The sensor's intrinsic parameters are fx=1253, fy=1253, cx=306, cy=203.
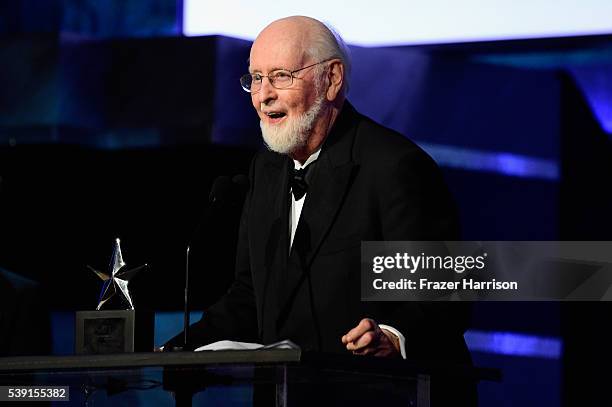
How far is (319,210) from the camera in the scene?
3293 millimetres

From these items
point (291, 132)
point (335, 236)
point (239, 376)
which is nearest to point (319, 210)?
point (335, 236)

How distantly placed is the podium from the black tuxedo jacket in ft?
1.13

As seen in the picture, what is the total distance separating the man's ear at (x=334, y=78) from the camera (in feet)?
11.7

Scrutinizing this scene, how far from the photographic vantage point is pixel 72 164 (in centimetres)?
554

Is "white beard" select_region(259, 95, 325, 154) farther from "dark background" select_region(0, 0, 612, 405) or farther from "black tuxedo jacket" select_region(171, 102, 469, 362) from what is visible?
"dark background" select_region(0, 0, 612, 405)

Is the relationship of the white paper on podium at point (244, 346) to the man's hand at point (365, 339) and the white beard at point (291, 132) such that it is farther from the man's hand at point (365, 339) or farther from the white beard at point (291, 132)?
the white beard at point (291, 132)

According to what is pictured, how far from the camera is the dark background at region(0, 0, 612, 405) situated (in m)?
5.20

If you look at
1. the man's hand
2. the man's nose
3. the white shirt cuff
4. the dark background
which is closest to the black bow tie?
the man's nose

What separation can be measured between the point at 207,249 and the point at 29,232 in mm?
861

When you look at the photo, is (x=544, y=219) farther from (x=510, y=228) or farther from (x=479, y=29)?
(x=479, y=29)

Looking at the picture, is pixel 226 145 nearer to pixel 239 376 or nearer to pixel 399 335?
pixel 399 335

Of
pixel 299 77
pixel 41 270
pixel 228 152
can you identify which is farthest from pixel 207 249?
pixel 299 77

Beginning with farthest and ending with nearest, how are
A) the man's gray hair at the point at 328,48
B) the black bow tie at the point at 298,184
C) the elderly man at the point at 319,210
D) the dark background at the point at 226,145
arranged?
1. the dark background at the point at 226,145
2. the man's gray hair at the point at 328,48
3. the black bow tie at the point at 298,184
4. the elderly man at the point at 319,210

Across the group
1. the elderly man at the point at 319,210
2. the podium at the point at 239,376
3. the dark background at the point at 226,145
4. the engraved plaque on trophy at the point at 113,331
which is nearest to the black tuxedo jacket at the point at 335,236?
the elderly man at the point at 319,210
